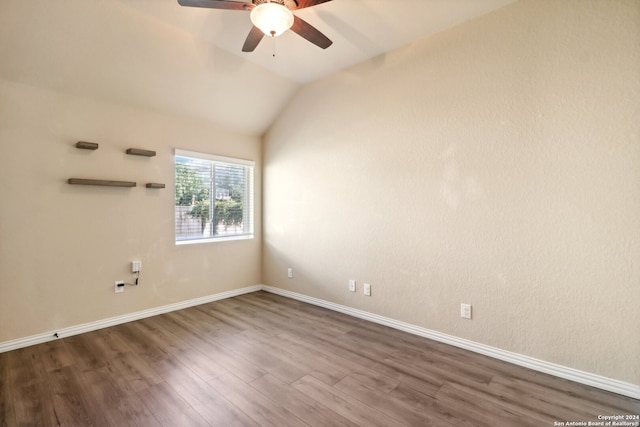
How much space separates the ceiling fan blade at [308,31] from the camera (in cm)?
207

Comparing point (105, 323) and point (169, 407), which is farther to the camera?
point (105, 323)

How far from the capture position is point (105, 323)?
124 inches

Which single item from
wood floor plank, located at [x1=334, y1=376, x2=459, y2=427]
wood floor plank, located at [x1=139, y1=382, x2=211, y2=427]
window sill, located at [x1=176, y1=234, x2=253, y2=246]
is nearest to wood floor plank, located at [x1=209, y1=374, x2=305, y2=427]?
wood floor plank, located at [x1=139, y1=382, x2=211, y2=427]

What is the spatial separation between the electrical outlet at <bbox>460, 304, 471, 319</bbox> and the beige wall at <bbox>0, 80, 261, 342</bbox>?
127 inches

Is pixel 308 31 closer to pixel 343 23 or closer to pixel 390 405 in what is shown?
Answer: pixel 343 23

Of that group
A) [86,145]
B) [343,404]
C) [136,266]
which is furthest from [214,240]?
[343,404]

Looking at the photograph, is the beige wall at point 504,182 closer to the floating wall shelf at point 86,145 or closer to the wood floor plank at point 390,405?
the wood floor plank at point 390,405

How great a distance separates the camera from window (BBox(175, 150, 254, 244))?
3847 millimetres

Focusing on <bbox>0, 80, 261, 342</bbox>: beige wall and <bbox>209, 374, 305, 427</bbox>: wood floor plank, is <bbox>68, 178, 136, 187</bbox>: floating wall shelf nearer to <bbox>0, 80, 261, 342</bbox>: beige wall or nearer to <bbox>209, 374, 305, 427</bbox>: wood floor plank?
<bbox>0, 80, 261, 342</bbox>: beige wall

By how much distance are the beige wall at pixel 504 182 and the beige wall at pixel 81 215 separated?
2.07m

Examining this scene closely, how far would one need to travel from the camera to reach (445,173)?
2.79 metres

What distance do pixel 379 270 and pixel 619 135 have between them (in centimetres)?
223

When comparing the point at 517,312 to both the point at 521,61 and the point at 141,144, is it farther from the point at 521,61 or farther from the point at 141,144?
the point at 141,144

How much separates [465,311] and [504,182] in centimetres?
121
